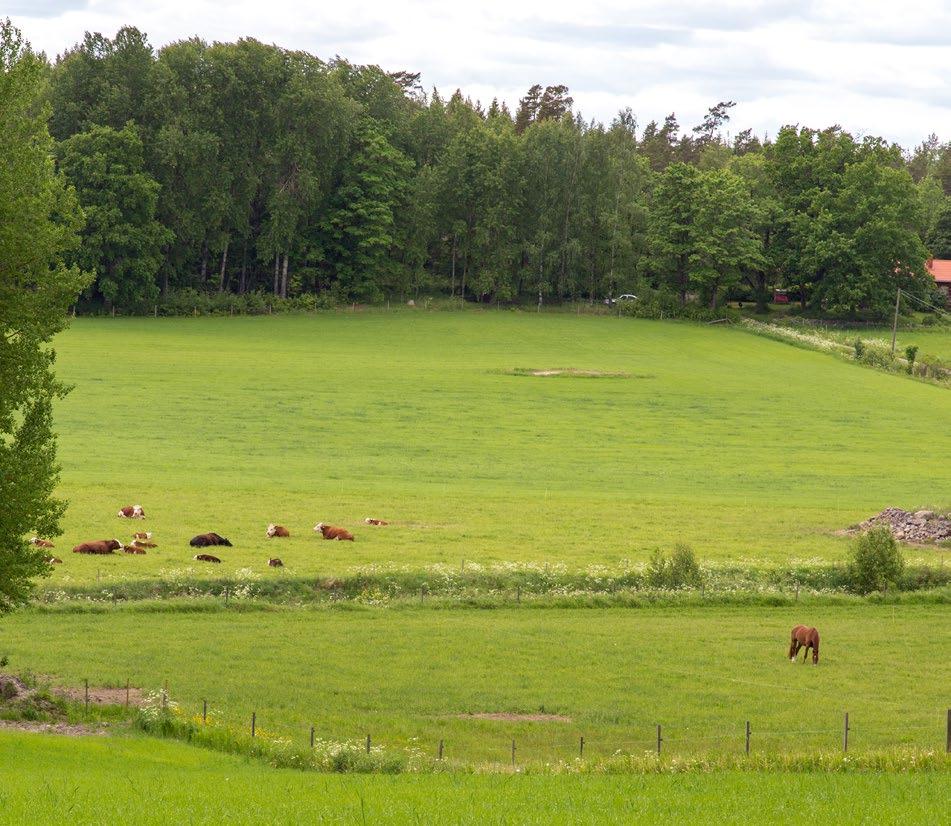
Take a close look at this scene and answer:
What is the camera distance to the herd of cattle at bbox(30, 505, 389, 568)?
43.2 meters

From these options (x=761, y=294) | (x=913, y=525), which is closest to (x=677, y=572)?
(x=913, y=525)

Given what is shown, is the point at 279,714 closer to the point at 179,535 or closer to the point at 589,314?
the point at 179,535

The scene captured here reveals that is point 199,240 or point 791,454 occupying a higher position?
point 199,240

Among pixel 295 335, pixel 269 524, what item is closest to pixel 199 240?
pixel 295 335

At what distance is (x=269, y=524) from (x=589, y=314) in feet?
302

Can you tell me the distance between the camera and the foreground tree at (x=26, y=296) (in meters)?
28.0

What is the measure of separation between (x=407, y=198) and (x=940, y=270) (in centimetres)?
6313

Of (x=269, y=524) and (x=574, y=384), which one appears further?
(x=574, y=384)

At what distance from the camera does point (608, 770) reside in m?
24.3

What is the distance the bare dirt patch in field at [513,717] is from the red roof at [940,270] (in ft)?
438

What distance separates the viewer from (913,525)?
51094mm

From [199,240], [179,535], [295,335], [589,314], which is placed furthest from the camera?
[589,314]

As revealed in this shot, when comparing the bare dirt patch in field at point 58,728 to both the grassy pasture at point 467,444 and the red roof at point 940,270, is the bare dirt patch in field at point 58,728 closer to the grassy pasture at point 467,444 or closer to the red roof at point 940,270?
the grassy pasture at point 467,444

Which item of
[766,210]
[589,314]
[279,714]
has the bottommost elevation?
[279,714]
